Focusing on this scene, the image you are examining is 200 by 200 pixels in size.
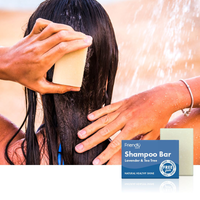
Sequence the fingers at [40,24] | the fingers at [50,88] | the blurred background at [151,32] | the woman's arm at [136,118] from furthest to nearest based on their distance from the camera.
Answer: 1. the blurred background at [151,32]
2. the woman's arm at [136,118]
3. the fingers at [50,88]
4. the fingers at [40,24]

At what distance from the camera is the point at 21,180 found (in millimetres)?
1120

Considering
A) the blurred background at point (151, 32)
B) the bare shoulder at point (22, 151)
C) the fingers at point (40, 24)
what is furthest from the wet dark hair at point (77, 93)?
the blurred background at point (151, 32)

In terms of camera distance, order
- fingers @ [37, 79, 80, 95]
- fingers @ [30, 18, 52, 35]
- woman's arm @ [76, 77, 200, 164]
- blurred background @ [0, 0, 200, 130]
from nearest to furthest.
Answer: fingers @ [30, 18, 52, 35] < fingers @ [37, 79, 80, 95] < woman's arm @ [76, 77, 200, 164] < blurred background @ [0, 0, 200, 130]

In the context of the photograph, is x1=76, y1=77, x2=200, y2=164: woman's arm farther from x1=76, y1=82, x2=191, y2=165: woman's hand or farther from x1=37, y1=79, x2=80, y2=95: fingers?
x1=37, y1=79, x2=80, y2=95: fingers

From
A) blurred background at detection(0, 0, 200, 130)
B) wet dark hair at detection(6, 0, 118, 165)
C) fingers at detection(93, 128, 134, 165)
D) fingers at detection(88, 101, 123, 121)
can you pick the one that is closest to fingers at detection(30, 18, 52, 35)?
wet dark hair at detection(6, 0, 118, 165)

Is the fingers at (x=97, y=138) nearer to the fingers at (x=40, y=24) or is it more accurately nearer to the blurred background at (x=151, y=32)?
the fingers at (x=40, y=24)

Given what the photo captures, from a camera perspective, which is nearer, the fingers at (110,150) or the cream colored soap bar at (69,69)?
the cream colored soap bar at (69,69)

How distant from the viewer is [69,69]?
1.10m

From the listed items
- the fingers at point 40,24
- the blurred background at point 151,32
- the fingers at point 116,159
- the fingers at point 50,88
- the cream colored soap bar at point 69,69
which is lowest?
the fingers at point 116,159

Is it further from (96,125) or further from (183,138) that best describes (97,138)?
(183,138)

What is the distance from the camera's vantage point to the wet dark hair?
1118mm

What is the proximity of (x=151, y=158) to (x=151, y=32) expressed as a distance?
1.88m

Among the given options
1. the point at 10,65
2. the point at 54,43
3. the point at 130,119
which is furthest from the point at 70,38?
the point at 130,119

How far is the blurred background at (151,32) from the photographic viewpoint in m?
2.68
